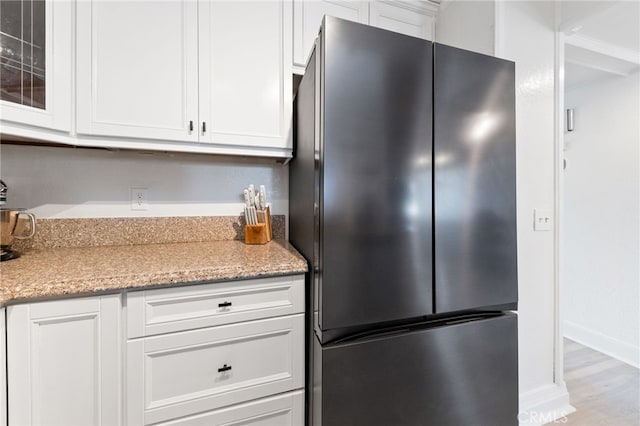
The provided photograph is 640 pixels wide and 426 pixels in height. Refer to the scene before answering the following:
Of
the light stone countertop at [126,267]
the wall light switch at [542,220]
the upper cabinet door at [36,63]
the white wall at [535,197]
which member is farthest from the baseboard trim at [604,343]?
the upper cabinet door at [36,63]

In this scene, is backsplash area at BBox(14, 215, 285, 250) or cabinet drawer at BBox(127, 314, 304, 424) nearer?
cabinet drawer at BBox(127, 314, 304, 424)

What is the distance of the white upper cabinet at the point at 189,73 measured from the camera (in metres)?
1.21

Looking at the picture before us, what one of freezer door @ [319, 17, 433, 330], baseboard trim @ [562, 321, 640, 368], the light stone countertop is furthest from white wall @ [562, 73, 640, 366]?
the light stone countertop

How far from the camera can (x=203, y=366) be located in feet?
3.39

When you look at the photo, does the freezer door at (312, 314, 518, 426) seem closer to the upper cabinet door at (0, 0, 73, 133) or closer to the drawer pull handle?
the drawer pull handle

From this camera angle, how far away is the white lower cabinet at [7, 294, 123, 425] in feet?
2.78

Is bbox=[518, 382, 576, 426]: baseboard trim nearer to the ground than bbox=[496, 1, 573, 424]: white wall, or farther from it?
nearer to the ground

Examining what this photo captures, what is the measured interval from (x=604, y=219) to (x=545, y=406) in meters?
1.71

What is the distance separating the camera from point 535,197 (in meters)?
1.61

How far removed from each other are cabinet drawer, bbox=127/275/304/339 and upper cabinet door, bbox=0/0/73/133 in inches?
31.0

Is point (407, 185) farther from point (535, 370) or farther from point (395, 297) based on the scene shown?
point (535, 370)

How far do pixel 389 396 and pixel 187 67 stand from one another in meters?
1.59

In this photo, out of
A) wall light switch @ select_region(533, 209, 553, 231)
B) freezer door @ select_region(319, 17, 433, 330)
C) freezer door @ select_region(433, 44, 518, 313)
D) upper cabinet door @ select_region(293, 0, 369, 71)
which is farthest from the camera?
wall light switch @ select_region(533, 209, 553, 231)

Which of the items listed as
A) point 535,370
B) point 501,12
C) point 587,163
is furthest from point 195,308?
point 587,163
